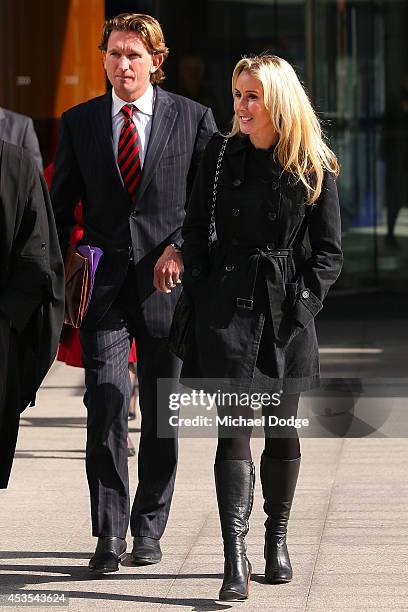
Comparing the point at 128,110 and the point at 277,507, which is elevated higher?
the point at 128,110

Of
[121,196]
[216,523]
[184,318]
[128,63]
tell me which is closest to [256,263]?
[184,318]

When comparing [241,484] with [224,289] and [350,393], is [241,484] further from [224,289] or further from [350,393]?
[350,393]

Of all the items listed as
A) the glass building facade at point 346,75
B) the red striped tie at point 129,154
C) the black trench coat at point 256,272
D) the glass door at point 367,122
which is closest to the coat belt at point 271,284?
the black trench coat at point 256,272

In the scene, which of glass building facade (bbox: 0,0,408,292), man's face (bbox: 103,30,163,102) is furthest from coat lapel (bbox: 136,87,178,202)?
glass building facade (bbox: 0,0,408,292)

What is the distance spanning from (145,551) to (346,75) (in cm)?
1048

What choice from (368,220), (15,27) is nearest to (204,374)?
(15,27)

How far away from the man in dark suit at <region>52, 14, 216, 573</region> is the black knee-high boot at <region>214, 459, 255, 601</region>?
525 mm

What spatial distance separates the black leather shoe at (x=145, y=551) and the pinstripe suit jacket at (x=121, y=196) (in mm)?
778

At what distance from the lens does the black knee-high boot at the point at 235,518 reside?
15.6 feet

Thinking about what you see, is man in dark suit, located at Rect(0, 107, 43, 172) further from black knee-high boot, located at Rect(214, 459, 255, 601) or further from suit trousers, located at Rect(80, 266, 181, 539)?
black knee-high boot, located at Rect(214, 459, 255, 601)

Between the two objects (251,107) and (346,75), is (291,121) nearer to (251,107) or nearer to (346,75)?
(251,107)

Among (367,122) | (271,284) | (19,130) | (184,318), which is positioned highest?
(367,122)

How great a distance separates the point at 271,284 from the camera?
4.83 m

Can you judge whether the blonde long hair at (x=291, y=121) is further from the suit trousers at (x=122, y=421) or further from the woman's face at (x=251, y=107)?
the suit trousers at (x=122, y=421)
